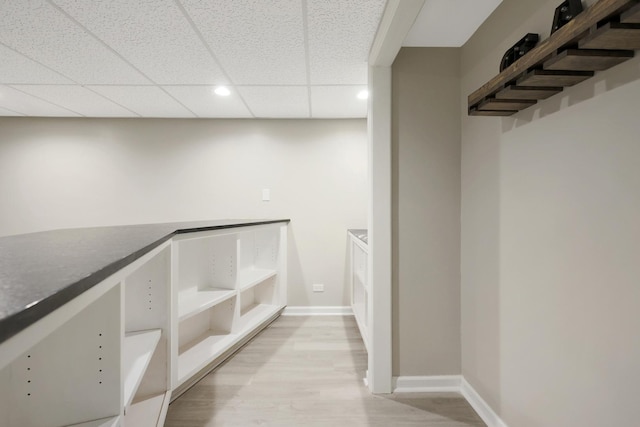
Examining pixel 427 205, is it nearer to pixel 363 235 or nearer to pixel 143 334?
pixel 363 235

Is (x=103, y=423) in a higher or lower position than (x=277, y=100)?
lower

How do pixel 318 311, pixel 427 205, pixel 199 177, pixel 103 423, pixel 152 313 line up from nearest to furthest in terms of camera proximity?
pixel 103 423, pixel 152 313, pixel 427 205, pixel 318 311, pixel 199 177

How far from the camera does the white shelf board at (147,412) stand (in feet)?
4.05

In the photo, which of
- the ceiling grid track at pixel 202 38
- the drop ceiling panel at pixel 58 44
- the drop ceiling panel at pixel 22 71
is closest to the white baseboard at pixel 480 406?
the ceiling grid track at pixel 202 38

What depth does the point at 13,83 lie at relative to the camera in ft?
7.72

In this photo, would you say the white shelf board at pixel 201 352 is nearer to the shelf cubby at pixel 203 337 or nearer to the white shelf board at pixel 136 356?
the shelf cubby at pixel 203 337

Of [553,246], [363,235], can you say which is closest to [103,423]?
[553,246]

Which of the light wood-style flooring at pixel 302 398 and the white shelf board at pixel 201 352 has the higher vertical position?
the white shelf board at pixel 201 352

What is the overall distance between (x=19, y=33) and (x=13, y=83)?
1.04m

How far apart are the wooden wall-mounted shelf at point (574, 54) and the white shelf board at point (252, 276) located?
6.86ft

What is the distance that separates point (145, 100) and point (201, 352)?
2.31 metres

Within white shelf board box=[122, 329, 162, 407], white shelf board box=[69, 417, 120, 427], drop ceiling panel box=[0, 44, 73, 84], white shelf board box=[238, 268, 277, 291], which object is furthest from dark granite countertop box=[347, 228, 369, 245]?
drop ceiling panel box=[0, 44, 73, 84]

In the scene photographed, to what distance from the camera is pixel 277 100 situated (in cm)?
275

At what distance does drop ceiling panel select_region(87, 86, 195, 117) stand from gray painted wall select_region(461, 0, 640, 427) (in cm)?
Result: 250
